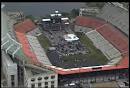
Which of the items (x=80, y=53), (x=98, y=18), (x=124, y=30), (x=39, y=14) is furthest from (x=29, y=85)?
(x=39, y=14)

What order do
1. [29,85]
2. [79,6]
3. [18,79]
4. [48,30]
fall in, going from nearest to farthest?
[29,85], [18,79], [48,30], [79,6]

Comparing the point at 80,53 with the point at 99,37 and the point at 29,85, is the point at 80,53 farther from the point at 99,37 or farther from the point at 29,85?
the point at 29,85

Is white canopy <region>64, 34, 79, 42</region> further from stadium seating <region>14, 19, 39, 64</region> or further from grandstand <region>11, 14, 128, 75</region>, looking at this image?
stadium seating <region>14, 19, 39, 64</region>

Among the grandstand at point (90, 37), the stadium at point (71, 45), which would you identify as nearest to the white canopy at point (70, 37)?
the stadium at point (71, 45)

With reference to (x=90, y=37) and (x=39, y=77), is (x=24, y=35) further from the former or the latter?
(x=39, y=77)

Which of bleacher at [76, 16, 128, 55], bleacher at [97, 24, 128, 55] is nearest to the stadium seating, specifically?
bleacher at [76, 16, 128, 55]
